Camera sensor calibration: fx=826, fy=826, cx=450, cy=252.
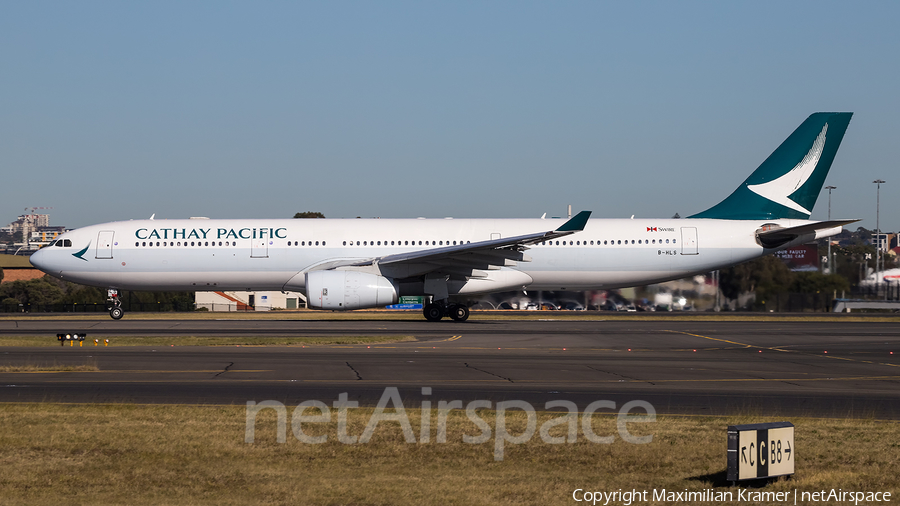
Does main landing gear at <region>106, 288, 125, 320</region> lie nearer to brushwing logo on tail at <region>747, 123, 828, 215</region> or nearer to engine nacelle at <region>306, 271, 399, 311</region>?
engine nacelle at <region>306, 271, 399, 311</region>

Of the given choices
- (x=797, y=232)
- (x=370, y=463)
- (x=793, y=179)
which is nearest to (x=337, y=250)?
(x=797, y=232)

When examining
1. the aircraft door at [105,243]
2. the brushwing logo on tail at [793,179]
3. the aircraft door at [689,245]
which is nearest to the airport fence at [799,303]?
the brushwing logo on tail at [793,179]

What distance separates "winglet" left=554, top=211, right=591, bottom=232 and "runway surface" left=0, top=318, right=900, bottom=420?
4.03 m

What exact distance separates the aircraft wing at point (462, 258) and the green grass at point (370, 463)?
20121 millimetres

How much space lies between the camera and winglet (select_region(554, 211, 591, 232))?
98.4 ft

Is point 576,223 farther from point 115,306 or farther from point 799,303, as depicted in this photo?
point 799,303

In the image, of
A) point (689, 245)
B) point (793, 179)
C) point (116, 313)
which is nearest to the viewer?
point (689, 245)

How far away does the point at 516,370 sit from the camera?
17.3 m

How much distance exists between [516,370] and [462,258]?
50.0 ft

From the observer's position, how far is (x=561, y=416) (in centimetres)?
1145

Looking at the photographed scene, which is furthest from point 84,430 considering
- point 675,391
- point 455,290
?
point 455,290

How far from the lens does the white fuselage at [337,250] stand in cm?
3475

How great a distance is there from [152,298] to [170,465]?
5391cm

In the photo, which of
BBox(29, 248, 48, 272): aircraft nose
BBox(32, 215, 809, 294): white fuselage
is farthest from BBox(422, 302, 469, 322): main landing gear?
BBox(29, 248, 48, 272): aircraft nose
